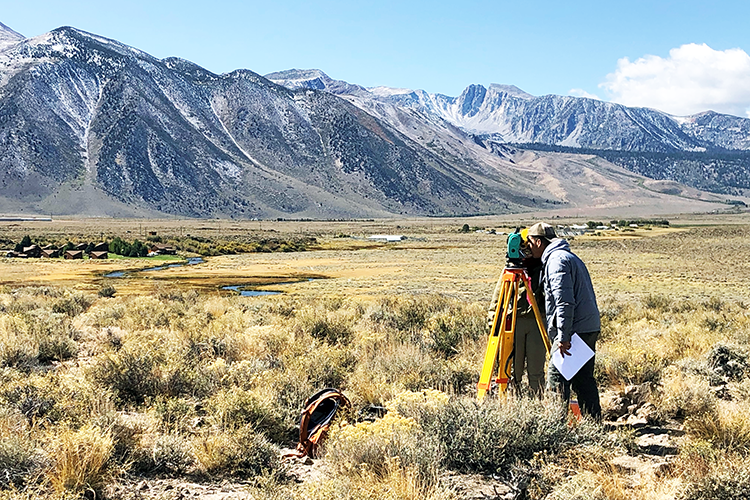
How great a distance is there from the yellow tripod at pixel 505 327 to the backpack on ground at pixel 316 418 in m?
1.24

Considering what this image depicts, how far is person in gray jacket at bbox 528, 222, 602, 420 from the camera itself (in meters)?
4.75

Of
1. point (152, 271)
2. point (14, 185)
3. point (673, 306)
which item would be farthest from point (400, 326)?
point (14, 185)

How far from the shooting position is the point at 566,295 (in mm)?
4723

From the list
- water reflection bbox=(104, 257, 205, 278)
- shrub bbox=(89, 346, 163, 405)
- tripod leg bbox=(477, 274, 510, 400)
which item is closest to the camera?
tripod leg bbox=(477, 274, 510, 400)

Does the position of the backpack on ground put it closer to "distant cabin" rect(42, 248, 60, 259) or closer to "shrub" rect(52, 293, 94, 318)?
"shrub" rect(52, 293, 94, 318)

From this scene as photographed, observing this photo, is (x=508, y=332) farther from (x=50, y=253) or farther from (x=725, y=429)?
(x=50, y=253)

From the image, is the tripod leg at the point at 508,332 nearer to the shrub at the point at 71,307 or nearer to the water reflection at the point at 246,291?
the shrub at the point at 71,307

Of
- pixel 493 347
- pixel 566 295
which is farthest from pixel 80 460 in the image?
pixel 566 295

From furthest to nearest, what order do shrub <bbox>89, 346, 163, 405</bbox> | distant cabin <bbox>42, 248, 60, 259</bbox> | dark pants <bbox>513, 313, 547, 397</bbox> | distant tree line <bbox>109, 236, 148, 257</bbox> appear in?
1. distant tree line <bbox>109, 236, 148, 257</bbox>
2. distant cabin <bbox>42, 248, 60, 259</bbox>
3. shrub <bbox>89, 346, 163, 405</bbox>
4. dark pants <bbox>513, 313, 547, 397</bbox>

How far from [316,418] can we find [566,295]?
2.29m

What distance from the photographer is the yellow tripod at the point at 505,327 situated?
5145mm

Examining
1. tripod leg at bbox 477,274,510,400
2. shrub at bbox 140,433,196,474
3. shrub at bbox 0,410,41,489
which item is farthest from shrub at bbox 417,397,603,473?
shrub at bbox 0,410,41,489

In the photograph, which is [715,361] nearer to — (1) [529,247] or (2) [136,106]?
(1) [529,247]

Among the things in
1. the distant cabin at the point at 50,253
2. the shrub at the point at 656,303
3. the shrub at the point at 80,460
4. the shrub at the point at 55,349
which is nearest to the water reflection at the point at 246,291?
the shrub at the point at 656,303
